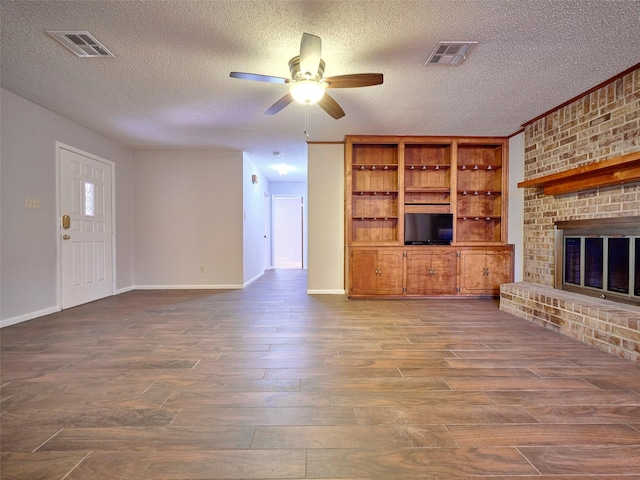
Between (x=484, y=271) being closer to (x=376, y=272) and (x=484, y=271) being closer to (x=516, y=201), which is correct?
Result: (x=516, y=201)

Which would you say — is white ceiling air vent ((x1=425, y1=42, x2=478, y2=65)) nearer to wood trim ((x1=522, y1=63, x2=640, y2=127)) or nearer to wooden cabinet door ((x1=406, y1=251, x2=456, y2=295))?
wood trim ((x1=522, y1=63, x2=640, y2=127))

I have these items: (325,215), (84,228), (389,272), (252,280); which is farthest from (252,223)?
(389,272)

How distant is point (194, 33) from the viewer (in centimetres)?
221

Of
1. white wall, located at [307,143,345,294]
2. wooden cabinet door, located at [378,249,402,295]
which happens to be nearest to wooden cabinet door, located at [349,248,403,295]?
wooden cabinet door, located at [378,249,402,295]

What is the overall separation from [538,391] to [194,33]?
3.41m

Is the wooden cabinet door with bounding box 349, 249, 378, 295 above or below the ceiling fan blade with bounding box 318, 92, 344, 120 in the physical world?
below

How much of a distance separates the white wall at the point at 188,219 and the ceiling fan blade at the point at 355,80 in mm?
3271

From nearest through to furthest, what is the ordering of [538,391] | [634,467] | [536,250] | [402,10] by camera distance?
[634,467] → [538,391] → [402,10] → [536,250]

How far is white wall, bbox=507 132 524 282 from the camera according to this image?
168 inches

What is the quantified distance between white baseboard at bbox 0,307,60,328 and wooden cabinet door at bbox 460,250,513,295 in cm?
554

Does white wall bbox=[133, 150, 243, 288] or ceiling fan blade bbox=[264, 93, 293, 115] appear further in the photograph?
white wall bbox=[133, 150, 243, 288]

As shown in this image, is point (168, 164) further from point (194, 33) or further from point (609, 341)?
point (609, 341)

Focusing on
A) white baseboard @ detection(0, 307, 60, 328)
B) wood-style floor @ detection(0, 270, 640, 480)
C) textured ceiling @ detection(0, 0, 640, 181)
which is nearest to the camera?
wood-style floor @ detection(0, 270, 640, 480)

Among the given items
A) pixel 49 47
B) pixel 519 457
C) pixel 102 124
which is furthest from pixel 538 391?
pixel 102 124
